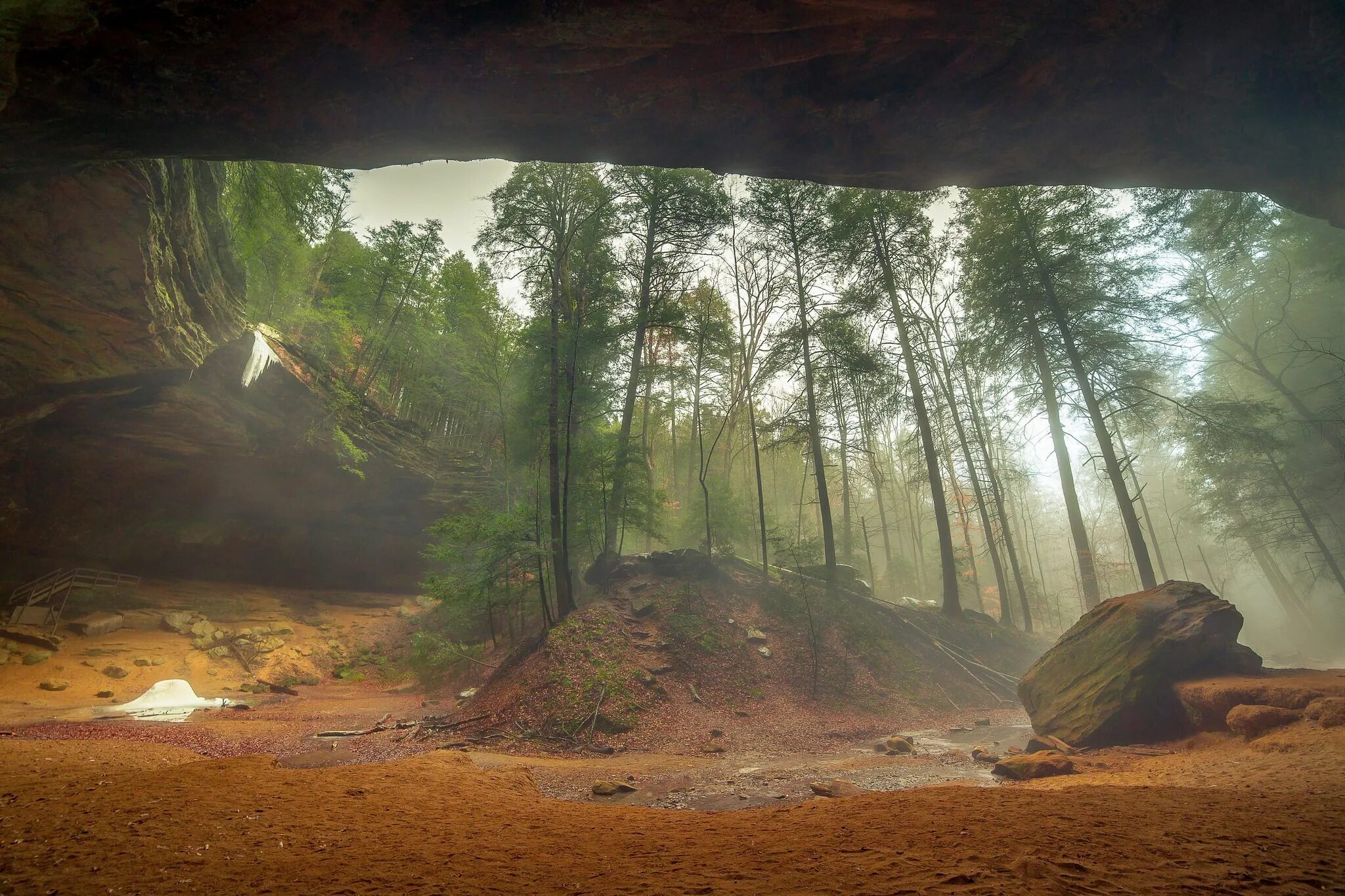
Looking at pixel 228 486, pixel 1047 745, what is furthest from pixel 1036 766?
pixel 228 486

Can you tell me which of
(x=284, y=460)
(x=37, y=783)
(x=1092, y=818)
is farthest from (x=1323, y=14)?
(x=284, y=460)

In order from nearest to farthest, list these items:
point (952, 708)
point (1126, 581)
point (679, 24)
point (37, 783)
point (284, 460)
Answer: point (37, 783)
point (679, 24)
point (952, 708)
point (284, 460)
point (1126, 581)

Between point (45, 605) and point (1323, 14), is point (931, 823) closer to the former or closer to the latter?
point (1323, 14)

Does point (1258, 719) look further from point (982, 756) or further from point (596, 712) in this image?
point (596, 712)

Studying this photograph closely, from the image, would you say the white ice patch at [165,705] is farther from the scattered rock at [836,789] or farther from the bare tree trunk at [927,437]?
the bare tree trunk at [927,437]

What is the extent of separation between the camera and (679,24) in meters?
5.78

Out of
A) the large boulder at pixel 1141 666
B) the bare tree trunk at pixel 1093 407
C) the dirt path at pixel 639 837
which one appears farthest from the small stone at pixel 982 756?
the bare tree trunk at pixel 1093 407

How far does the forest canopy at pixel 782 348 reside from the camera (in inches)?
492

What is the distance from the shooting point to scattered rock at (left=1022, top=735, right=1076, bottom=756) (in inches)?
261

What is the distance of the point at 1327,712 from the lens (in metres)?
5.04

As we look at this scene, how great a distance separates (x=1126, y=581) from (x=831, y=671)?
1798 inches

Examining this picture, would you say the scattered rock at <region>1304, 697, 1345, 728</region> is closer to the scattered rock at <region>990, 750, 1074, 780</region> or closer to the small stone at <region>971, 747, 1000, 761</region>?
the scattered rock at <region>990, 750, 1074, 780</region>

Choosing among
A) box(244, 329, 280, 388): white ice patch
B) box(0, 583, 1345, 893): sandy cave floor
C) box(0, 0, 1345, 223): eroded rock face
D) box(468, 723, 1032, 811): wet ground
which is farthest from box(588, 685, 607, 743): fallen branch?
box(244, 329, 280, 388): white ice patch

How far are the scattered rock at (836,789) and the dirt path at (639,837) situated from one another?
1306 mm
